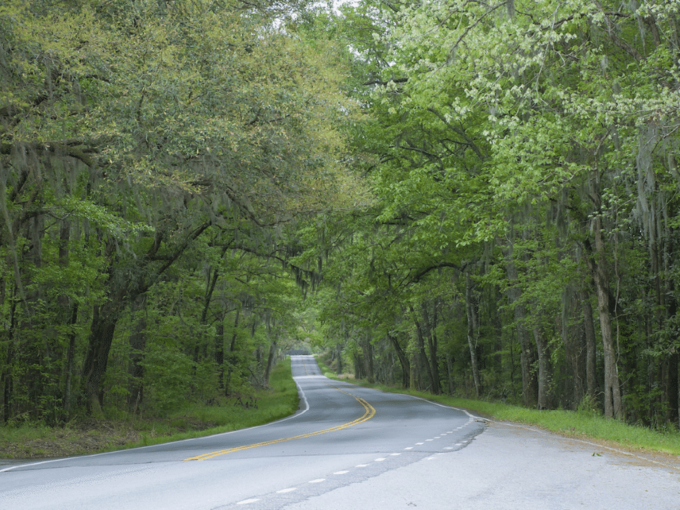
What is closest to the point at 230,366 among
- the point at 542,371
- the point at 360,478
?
the point at 542,371

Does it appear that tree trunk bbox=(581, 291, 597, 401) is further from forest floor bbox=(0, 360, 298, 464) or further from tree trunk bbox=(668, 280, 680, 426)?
forest floor bbox=(0, 360, 298, 464)

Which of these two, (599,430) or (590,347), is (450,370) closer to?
(590,347)

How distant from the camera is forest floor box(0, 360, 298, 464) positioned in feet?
38.6

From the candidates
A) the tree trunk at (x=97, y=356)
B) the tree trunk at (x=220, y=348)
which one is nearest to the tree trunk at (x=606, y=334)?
the tree trunk at (x=97, y=356)

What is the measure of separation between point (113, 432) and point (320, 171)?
861 centimetres

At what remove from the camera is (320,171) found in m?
12.5

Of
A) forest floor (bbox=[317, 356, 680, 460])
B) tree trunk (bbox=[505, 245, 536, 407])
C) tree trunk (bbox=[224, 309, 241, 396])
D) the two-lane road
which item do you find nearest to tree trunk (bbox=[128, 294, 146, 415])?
tree trunk (bbox=[224, 309, 241, 396])

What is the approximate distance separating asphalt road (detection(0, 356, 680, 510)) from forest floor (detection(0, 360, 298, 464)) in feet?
7.09

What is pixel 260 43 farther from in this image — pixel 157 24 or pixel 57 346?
pixel 57 346

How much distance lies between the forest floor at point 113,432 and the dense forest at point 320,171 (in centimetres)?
101

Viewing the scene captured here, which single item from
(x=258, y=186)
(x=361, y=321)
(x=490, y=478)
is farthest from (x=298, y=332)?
(x=490, y=478)

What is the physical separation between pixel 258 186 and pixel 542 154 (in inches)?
238

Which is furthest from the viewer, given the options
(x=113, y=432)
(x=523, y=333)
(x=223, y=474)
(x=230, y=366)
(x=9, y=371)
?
(x=230, y=366)

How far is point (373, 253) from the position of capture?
20.5 m
